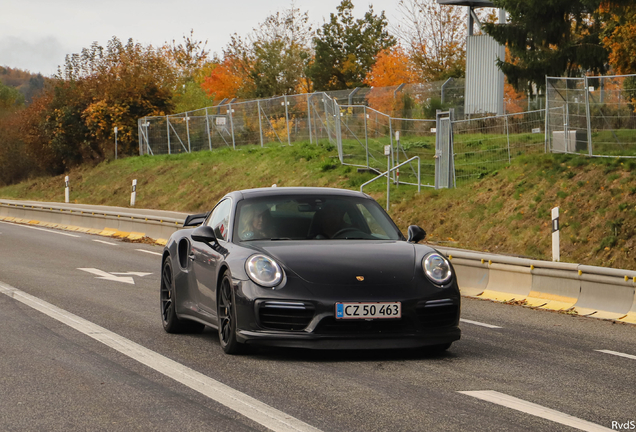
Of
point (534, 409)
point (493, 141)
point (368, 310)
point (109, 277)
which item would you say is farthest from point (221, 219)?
point (493, 141)

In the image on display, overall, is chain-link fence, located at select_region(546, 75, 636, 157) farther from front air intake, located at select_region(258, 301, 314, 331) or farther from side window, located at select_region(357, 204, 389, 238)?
front air intake, located at select_region(258, 301, 314, 331)

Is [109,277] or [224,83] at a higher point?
[224,83]

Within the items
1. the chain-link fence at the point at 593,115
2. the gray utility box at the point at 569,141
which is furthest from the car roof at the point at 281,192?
the gray utility box at the point at 569,141

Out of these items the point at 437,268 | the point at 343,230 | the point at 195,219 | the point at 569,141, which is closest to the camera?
the point at 437,268

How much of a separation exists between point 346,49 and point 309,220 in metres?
73.4

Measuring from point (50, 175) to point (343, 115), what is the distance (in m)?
30.0

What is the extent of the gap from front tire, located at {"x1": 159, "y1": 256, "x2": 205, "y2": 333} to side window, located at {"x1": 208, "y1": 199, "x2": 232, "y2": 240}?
29.0 inches

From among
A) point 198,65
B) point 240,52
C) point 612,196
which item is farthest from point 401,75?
point 612,196

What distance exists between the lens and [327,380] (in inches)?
264

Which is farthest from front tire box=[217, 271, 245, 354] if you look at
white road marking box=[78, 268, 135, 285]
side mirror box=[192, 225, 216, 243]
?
white road marking box=[78, 268, 135, 285]

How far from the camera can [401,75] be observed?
67875 mm

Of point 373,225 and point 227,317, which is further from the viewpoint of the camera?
point 373,225

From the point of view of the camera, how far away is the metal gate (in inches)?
909

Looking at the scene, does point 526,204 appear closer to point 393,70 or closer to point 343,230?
point 343,230
